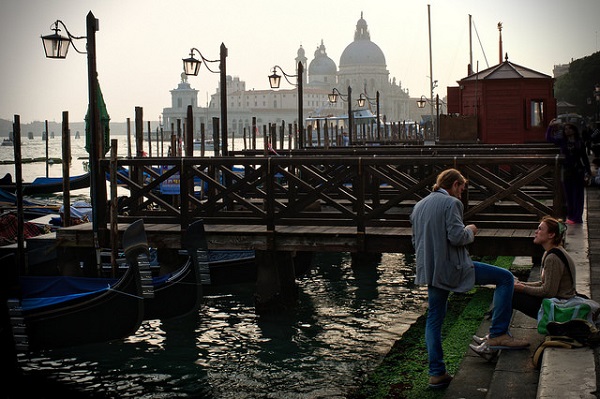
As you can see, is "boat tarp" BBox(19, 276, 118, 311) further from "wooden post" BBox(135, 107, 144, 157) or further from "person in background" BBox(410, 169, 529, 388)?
"wooden post" BBox(135, 107, 144, 157)

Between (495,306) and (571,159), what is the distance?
17.9 feet

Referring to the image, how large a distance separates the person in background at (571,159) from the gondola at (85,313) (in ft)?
17.6

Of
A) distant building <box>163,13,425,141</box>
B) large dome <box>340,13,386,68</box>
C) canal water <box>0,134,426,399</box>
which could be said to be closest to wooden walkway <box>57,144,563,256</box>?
canal water <box>0,134,426,399</box>

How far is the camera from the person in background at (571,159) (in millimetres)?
10969

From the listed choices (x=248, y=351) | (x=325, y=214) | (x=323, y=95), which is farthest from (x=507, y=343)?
(x=323, y=95)

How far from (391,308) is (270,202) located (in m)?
2.42

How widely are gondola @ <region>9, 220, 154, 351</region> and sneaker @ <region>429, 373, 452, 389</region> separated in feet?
11.6

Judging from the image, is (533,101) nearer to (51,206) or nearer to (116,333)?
(51,206)

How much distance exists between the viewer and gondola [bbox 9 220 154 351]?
28.7ft

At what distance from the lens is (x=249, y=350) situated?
375 inches

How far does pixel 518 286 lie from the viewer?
6.14 meters

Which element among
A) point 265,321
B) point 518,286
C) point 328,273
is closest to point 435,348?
point 518,286

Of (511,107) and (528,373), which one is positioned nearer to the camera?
(528,373)

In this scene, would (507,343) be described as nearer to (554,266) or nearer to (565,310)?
(565,310)
